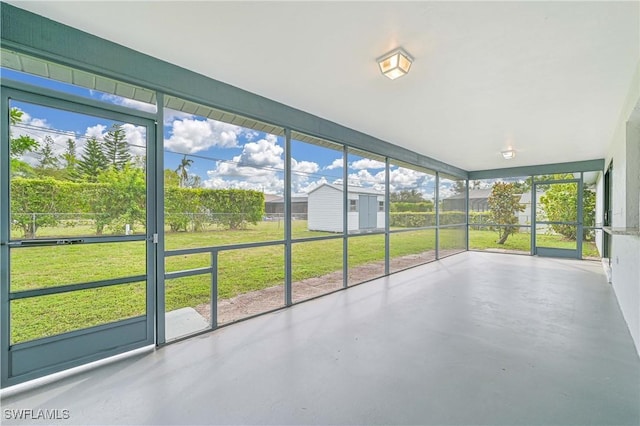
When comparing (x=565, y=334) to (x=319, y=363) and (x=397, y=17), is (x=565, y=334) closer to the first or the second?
(x=319, y=363)

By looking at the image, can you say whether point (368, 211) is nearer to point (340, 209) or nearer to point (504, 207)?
point (340, 209)

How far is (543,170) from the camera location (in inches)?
301

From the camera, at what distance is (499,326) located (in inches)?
120

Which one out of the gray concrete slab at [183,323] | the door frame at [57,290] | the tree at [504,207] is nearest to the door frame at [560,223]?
the tree at [504,207]

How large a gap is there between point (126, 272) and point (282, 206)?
1.81 metres

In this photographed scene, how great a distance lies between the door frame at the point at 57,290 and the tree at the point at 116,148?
0.11 meters

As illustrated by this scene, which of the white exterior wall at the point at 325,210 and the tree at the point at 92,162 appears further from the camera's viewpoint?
the white exterior wall at the point at 325,210

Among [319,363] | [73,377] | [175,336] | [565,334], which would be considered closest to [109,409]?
[73,377]

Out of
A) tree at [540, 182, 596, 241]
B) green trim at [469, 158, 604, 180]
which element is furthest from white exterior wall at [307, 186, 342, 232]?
tree at [540, 182, 596, 241]

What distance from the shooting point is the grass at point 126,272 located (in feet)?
6.90

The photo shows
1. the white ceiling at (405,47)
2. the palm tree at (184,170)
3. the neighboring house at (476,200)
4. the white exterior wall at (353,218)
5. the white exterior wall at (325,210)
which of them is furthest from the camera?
the neighboring house at (476,200)

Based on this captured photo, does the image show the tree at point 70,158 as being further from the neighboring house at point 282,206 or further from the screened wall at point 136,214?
the neighboring house at point 282,206

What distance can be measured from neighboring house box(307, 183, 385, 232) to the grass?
28 centimetres

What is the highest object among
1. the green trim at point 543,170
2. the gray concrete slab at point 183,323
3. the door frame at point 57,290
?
the green trim at point 543,170
